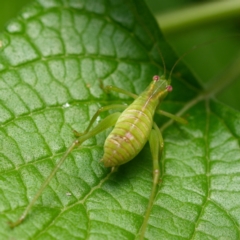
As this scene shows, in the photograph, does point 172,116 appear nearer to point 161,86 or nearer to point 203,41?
point 161,86

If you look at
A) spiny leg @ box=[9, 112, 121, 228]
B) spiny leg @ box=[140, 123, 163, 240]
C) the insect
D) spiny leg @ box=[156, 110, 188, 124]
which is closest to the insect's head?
the insect

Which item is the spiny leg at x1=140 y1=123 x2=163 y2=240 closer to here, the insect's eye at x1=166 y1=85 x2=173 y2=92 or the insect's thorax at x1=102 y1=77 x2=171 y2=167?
the insect's thorax at x1=102 y1=77 x2=171 y2=167

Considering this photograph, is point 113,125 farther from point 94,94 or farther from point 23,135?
point 23,135

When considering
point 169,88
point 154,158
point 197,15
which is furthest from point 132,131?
point 197,15

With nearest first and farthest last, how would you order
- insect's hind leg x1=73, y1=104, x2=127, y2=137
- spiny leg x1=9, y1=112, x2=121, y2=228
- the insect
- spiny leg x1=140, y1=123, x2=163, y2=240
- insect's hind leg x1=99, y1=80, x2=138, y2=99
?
spiny leg x1=9, y1=112, x2=121, y2=228
spiny leg x1=140, y1=123, x2=163, y2=240
the insect
insect's hind leg x1=73, y1=104, x2=127, y2=137
insect's hind leg x1=99, y1=80, x2=138, y2=99

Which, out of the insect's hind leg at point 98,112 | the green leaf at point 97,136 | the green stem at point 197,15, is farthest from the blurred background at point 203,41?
the insect's hind leg at point 98,112

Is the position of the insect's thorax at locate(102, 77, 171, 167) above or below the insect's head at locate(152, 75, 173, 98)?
below
